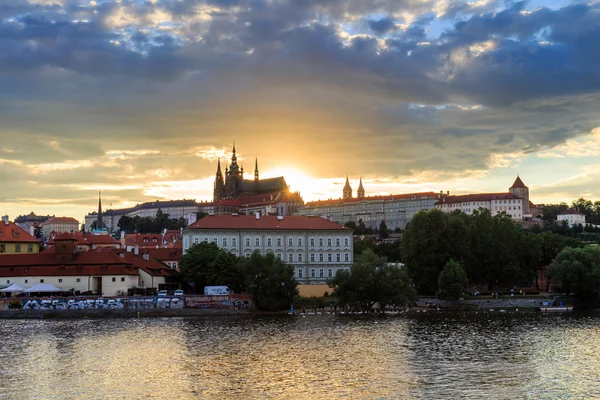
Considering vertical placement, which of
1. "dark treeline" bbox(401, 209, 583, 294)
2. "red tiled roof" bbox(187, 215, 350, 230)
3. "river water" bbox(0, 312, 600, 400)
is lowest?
"river water" bbox(0, 312, 600, 400)

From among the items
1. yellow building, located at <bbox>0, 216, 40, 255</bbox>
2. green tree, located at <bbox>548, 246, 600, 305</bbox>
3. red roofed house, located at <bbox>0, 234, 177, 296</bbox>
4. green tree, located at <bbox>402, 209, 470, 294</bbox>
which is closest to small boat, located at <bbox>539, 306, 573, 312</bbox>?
green tree, located at <bbox>548, 246, 600, 305</bbox>

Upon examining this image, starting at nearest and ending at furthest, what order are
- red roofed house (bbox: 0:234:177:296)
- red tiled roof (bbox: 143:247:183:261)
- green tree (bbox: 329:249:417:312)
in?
green tree (bbox: 329:249:417:312), red roofed house (bbox: 0:234:177:296), red tiled roof (bbox: 143:247:183:261)

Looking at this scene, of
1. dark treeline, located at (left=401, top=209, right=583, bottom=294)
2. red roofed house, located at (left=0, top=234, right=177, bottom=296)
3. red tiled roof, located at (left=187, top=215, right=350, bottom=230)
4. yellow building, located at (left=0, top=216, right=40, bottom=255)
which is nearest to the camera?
red roofed house, located at (left=0, top=234, right=177, bottom=296)

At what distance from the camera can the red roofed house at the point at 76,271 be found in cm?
8069

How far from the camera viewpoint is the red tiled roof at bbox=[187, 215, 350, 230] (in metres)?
97.1

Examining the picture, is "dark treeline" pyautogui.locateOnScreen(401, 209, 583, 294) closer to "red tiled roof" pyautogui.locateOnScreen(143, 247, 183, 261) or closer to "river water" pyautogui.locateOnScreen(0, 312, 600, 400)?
"river water" pyautogui.locateOnScreen(0, 312, 600, 400)

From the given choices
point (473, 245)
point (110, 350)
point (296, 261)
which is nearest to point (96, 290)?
point (296, 261)

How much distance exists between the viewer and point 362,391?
33.7m

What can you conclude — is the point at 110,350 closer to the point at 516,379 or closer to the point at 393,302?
the point at 516,379

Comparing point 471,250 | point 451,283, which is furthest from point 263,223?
point 451,283

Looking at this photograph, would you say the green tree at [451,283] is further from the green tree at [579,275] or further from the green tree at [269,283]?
the green tree at [269,283]

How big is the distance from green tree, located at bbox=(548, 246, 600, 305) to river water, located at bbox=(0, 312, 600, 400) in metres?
19.8

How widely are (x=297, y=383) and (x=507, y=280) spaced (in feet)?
220

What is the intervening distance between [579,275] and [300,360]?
171 feet
